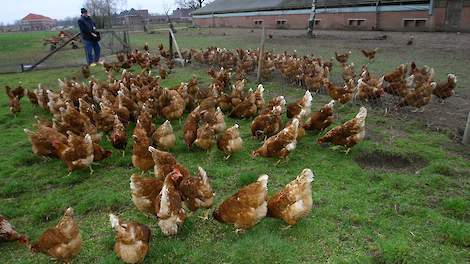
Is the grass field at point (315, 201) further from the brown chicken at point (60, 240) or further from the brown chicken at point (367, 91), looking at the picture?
the brown chicken at point (367, 91)

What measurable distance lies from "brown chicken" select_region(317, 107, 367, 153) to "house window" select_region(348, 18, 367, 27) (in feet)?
81.8

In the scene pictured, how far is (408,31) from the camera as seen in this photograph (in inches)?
973

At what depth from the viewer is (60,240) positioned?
A: 386cm

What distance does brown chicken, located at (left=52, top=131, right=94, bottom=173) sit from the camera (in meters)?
5.73

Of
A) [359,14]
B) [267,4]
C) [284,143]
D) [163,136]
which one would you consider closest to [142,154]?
[163,136]

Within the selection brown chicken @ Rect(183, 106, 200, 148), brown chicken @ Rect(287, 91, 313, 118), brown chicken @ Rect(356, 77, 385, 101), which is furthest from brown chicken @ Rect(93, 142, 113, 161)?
brown chicken @ Rect(356, 77, 385, 101)

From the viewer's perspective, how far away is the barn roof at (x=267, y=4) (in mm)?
28828

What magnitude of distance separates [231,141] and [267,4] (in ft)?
118

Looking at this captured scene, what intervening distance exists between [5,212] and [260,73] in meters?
8.18

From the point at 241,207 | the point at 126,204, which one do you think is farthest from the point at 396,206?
the point at 126,204

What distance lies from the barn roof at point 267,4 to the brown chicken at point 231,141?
23.9 meters

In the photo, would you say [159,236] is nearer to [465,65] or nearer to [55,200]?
[55,200]

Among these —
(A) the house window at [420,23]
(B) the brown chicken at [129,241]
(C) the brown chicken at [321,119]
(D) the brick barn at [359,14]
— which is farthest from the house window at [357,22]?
(B) the brown chicken at [129,241]

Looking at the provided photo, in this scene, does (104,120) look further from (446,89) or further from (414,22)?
(414,22)
